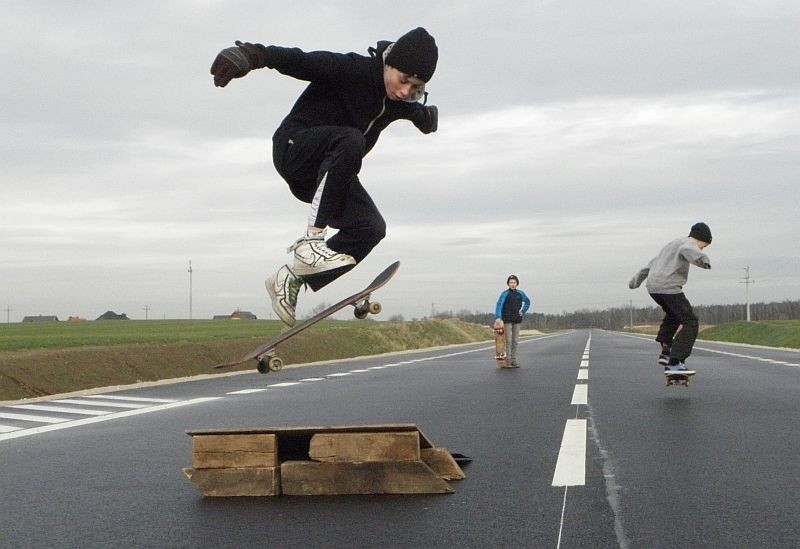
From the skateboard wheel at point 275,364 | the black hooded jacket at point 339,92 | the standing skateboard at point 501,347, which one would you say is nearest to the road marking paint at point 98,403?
the skateboard wheel at point 275,364

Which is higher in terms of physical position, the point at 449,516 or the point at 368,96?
the point at 368,96

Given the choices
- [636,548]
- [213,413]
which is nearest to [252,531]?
[636,548]

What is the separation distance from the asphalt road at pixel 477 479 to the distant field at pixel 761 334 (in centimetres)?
3773

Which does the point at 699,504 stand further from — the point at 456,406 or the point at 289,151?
the point at 456,406

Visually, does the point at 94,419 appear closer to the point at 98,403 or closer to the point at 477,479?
the point at 98,403

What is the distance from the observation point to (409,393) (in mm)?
13266

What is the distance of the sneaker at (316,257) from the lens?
183 inches

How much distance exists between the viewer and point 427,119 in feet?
16.8

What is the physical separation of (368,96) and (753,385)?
1100 centimetres

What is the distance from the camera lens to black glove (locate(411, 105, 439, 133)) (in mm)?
5062

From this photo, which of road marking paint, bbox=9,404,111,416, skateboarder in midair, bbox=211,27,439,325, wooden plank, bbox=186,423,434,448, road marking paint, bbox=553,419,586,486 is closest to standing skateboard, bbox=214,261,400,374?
skateboarder in midair, bbox=211,27,439,325

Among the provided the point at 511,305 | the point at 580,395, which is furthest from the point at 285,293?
the point at 511,305

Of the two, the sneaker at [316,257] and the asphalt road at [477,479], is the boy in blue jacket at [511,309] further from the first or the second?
the sneaker at [316,257]

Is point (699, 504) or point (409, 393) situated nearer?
point (699, 504)
